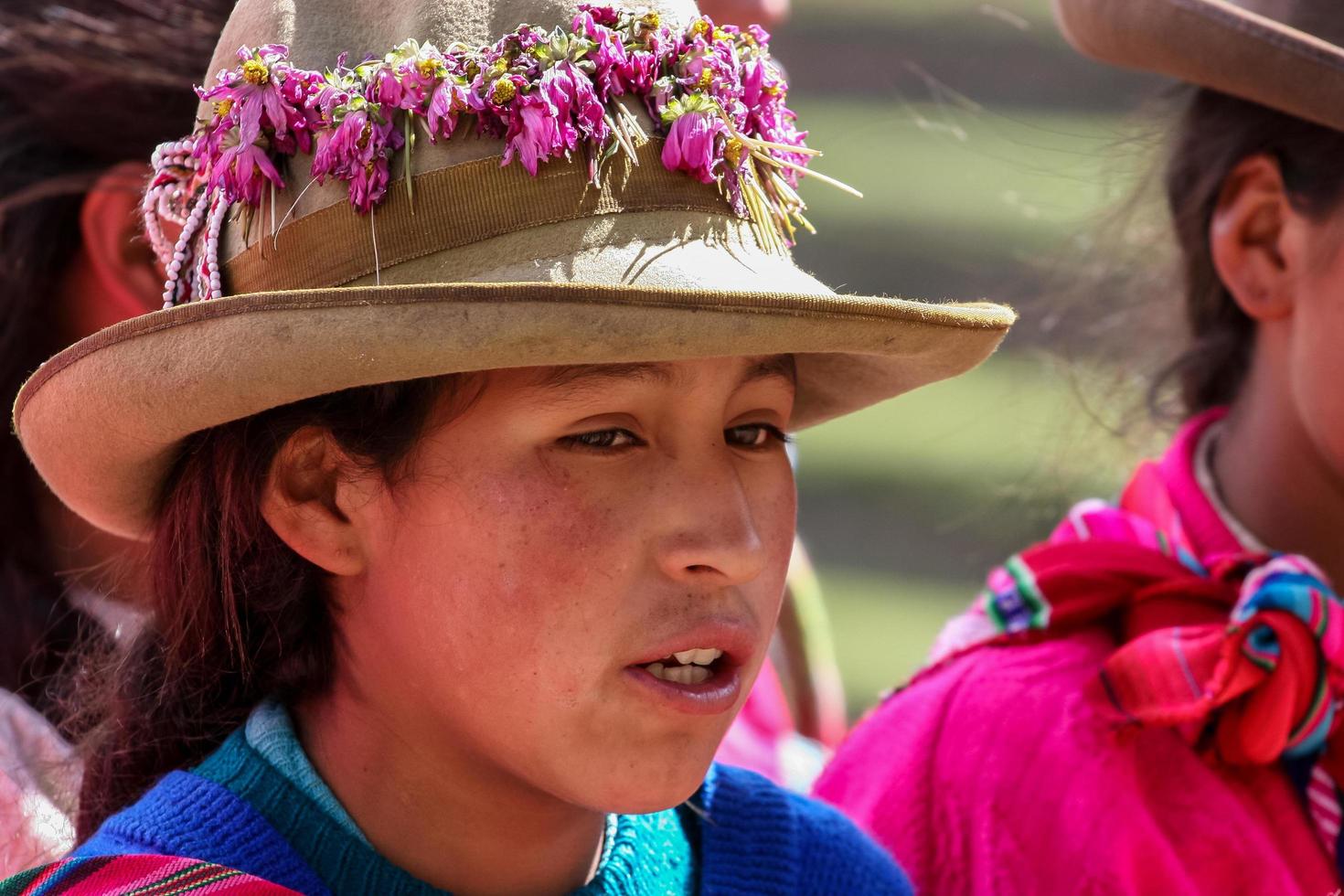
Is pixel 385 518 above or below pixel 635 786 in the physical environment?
above

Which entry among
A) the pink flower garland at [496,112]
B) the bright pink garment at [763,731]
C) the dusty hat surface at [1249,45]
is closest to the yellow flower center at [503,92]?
the pink flower garland at [496,112]

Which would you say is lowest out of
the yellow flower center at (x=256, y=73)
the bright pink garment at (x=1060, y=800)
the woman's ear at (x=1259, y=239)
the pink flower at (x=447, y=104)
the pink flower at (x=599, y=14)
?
the bright pink garment at (x=1060, y=800)

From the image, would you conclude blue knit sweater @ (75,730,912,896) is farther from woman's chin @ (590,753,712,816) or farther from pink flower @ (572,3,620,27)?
pink flower @ (572,3,620,27)

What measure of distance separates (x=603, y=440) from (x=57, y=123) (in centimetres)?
134

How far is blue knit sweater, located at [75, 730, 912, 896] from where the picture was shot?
4.83ft

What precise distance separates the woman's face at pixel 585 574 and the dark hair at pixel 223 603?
0.24 ft

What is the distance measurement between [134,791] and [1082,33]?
5.16ft

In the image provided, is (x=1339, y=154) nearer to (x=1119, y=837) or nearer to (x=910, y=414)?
(x=1119, y=837)

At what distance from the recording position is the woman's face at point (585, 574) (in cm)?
141

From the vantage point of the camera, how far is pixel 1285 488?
2.20 metres

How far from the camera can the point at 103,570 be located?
2.18m

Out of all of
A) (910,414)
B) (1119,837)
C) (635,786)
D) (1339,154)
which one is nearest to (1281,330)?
(1339,154)

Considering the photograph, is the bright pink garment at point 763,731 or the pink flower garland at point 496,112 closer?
the pink flower garland at point 496,112

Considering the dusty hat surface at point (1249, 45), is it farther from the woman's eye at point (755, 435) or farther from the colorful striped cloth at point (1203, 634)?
the woman's eye at point (755, 435)
